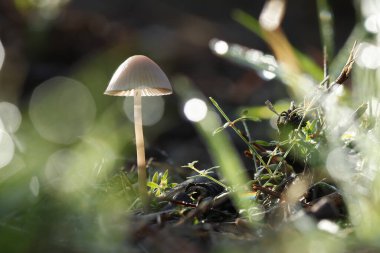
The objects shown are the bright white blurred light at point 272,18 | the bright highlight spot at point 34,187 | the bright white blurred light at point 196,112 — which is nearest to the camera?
the bright highlight spot at point 34,187

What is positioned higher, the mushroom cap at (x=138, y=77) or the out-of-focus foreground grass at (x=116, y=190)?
the mushroom cap at (x=138, y=77)

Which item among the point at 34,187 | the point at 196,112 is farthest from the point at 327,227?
the point at 196,112

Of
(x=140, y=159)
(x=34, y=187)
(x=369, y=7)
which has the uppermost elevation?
(x=369, y=7)

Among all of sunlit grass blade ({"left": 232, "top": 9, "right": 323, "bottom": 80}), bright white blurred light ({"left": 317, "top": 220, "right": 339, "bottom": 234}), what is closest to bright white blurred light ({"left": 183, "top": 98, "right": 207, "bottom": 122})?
sunlit grass blade ({"left": 232, "top": 9, "right": 323, "bottom": 80})

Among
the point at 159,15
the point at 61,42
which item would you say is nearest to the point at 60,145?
the point at 61,42

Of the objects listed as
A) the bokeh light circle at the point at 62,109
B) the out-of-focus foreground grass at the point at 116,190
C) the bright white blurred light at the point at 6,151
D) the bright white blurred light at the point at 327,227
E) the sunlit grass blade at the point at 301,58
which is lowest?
the bright white blurred light at the point at 327,227

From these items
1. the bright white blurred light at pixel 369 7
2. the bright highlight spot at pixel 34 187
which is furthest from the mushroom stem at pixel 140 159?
the bright white blurred light at pixel 369 7

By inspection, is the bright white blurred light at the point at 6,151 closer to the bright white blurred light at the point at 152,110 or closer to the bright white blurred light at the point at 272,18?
the bright white blurred light at the point at 272,18

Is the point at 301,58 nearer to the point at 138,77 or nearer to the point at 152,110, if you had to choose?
the point at 138,77
